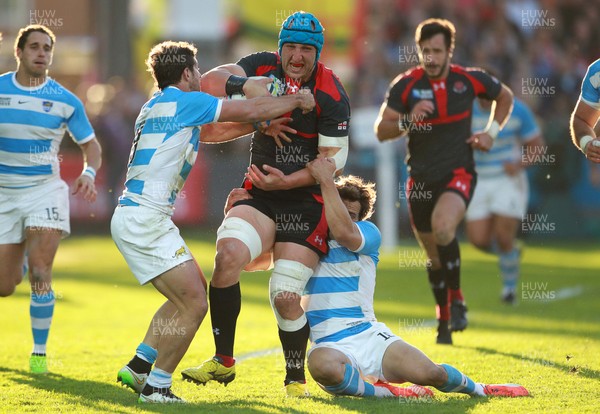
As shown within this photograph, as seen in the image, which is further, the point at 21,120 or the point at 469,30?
the point at 469,30

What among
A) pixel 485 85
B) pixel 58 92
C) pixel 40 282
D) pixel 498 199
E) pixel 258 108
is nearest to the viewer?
pixel 258 108

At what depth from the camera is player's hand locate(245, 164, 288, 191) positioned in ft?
23.8

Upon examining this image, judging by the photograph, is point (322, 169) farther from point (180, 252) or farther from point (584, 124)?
point (584, 124)

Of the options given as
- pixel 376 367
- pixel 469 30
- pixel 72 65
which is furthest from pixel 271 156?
pixel 72 65

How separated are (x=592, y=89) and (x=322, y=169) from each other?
2401mm

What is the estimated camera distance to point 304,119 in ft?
24.4

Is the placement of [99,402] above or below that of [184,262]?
below

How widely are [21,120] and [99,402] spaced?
9.05 ft

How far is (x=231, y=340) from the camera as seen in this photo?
7066 mm

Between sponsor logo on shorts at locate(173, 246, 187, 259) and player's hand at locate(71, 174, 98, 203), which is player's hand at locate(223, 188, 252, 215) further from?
player's hand at locate(71, 174, 98, 203)

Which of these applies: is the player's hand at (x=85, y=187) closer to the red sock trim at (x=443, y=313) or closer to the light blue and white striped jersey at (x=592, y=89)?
the red sock trim at (x=443, y=313)

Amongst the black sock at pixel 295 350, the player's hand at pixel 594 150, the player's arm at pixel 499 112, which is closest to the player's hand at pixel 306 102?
the black sock at pixel 295 350

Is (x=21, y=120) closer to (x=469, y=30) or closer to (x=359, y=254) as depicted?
(x=359, y=254)

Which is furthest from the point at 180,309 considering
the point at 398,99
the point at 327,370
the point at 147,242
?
the point at 398,99
